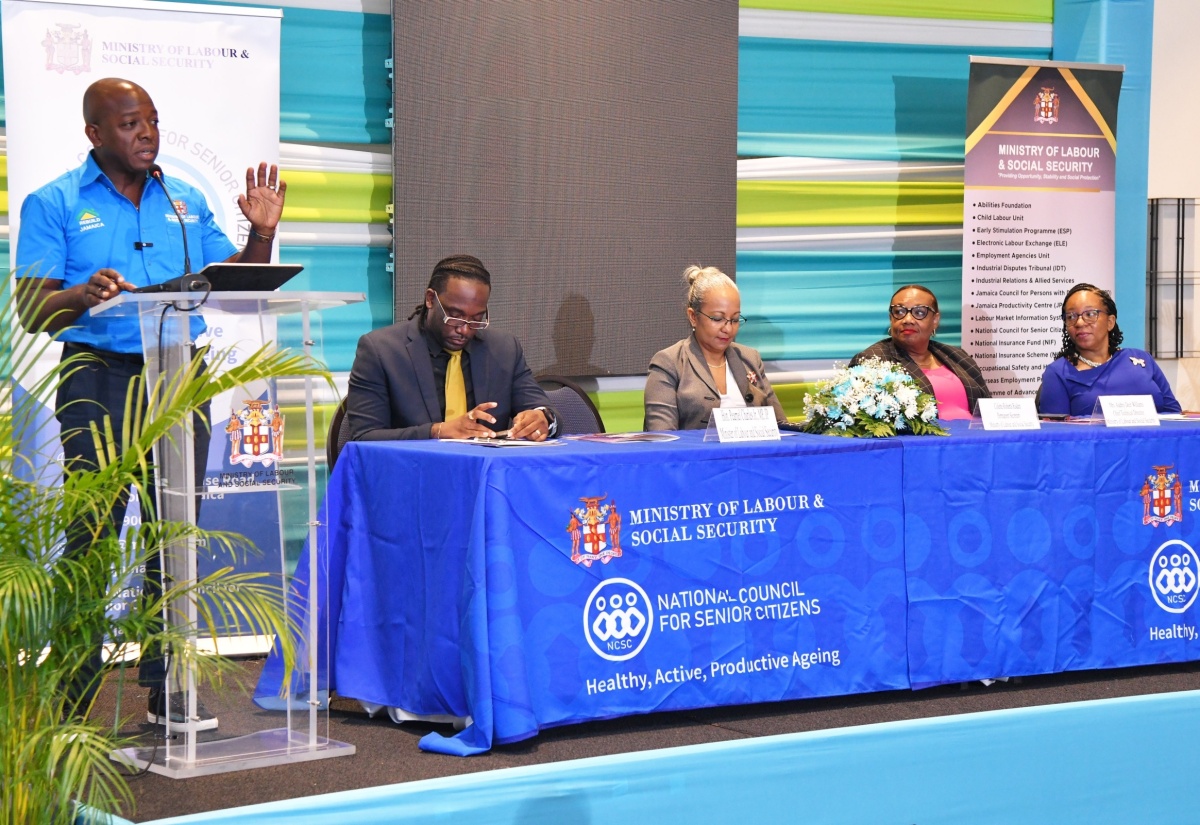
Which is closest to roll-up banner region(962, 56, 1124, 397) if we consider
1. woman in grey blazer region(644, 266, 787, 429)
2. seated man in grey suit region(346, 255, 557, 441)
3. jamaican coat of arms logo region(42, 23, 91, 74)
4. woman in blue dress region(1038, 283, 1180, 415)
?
woman in blue dress region(1038, 283, 1180, 415)

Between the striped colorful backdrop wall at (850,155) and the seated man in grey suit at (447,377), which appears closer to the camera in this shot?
the seated man in grey suit at (447,377)

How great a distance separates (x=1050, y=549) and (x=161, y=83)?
10.3ft

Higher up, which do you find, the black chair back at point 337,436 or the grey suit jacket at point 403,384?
the grey suit jacket at point 403,384

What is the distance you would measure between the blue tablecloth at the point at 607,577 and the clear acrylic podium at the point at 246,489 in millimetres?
114

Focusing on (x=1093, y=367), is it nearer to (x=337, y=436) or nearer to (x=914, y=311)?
(x=914, y=311)

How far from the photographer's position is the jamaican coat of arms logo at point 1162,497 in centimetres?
373

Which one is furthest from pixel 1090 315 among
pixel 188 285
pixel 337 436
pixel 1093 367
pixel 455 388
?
pixel 188 285

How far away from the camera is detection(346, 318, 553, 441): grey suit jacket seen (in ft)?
11.7

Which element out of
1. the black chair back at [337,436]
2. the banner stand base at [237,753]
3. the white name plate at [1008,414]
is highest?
the white name plate at [1008,414]

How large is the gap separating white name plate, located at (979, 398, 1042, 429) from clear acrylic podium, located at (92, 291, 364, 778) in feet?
5.99

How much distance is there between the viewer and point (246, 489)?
2920mm

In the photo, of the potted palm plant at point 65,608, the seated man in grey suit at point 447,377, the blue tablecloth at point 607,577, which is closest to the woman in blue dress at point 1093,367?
the blue tablecloth at point 607,577

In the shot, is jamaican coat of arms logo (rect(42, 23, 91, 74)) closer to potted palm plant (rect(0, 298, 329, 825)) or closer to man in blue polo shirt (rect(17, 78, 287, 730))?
man in blue polo shirt (rect(17, 78, 287, 730))

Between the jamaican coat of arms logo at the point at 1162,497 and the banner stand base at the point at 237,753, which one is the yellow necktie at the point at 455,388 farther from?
the jamaican coat of arms logo at the point at 1162,497
